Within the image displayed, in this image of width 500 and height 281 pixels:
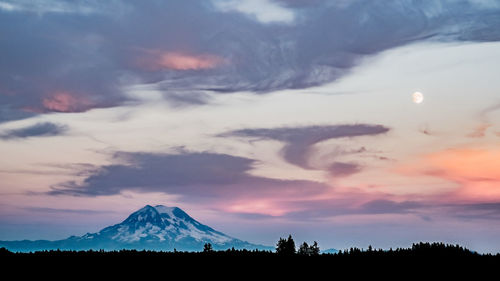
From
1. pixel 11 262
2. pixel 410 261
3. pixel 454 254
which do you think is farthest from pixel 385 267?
pixel 11 262

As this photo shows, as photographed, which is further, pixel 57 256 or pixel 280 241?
pixel 280 241

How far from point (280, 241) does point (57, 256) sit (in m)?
84.5

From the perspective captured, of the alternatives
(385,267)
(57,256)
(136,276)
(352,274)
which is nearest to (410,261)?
(385,267)

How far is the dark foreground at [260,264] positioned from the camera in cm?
4900

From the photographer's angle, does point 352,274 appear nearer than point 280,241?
Yes

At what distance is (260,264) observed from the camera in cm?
5091

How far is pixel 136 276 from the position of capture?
161 feet

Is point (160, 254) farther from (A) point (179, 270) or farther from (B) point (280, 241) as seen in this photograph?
(B) point (280, 241)

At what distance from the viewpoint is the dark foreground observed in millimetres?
49000

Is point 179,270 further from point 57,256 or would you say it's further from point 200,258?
point 57,256

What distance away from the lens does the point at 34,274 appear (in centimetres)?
4966

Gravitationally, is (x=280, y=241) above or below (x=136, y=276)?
above

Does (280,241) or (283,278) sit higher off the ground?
(280,241)

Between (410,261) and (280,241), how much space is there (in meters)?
82.3
